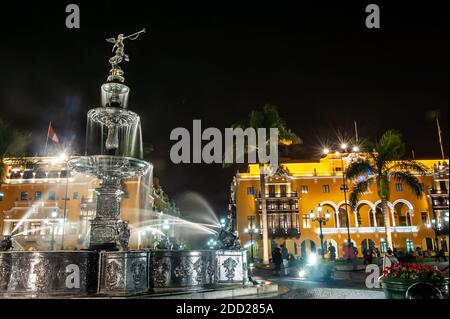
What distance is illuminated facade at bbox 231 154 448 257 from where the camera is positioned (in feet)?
167

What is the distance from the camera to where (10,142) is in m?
29.4

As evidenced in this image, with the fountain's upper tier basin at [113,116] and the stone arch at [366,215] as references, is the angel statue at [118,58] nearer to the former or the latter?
the fountain's upper tier basin at [113,116]

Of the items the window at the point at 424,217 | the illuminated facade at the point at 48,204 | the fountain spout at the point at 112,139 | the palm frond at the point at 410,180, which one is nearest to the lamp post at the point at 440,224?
the window at the point at 424,217

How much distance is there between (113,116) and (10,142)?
22.0 m

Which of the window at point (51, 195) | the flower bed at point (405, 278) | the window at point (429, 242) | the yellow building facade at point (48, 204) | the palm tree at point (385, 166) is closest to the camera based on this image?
the flower bed at point (405, 278)

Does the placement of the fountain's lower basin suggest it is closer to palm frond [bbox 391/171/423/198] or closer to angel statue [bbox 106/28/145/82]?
angel statue [bbox 106/28/145/82]

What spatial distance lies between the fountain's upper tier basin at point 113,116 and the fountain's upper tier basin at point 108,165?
1.68 meters

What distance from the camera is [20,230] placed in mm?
50094

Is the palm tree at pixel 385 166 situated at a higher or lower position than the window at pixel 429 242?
higher

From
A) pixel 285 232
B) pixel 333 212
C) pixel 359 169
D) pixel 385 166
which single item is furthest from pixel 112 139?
pixel 333 212

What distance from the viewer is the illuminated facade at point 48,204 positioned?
4925 centimetres

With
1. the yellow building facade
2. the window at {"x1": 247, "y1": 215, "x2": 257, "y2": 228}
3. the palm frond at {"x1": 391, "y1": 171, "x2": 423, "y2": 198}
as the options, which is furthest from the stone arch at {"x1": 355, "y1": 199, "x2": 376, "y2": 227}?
the yellow building facade

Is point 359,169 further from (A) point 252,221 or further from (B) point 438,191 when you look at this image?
(B) point 438,191
